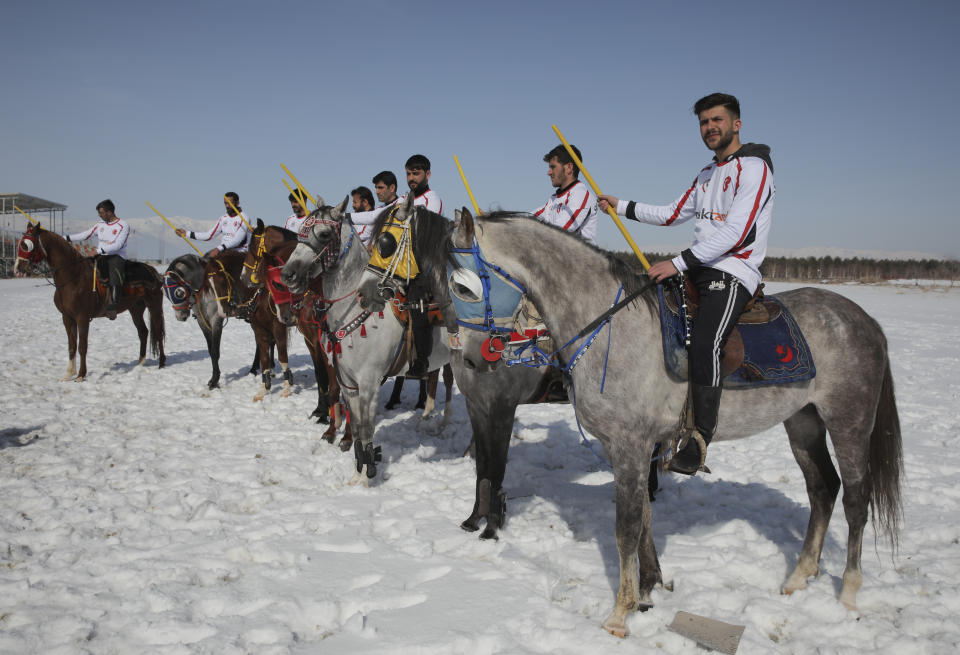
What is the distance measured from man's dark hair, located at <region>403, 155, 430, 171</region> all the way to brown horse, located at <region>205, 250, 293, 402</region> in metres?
3.85

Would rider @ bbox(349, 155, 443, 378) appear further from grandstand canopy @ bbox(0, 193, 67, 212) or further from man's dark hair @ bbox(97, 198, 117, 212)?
grandstand canopy @ bbox(0, 193, 67, 212)

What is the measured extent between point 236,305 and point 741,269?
8.68 metres

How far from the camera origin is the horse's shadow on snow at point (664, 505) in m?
4.46

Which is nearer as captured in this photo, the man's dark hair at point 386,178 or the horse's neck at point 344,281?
the horse's neck at point 344,281

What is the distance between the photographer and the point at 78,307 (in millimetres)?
10383

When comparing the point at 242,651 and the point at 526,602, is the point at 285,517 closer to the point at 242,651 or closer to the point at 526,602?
the point at 242,651

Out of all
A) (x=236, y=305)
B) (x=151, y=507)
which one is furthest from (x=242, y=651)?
(x=236, y=305)

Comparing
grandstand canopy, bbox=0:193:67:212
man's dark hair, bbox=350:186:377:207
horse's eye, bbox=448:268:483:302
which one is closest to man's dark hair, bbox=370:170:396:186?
man's dark hair, bbox=350:186:377:207

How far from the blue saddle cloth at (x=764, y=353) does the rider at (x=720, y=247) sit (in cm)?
11

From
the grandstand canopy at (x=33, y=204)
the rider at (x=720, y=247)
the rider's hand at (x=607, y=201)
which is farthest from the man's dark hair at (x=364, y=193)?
the grandstand canopy at (x=33, y=204)

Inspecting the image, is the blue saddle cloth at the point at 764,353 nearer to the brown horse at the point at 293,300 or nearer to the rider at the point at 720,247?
the rider at the point at 720,247

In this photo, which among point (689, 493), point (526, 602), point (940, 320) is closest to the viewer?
point (526, 602)

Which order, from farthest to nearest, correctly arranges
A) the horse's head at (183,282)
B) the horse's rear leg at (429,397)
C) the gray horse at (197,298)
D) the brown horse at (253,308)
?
1. the horse's head at (183,282)
2. the gray horse at (197,298)
3. the brown horse at (253,308)
4. the horse's rear leg at (429,397)

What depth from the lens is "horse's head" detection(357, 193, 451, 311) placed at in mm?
4711
